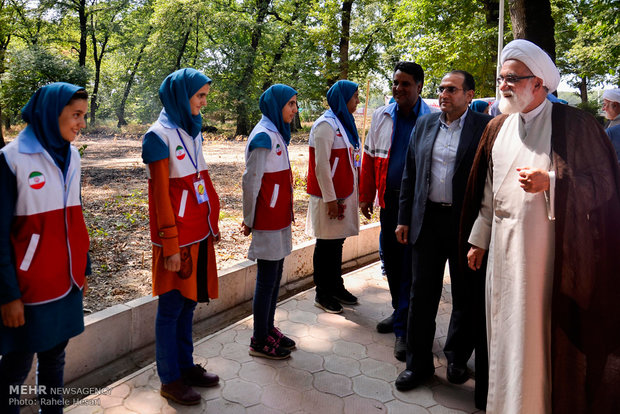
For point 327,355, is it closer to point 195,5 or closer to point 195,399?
point 195,399

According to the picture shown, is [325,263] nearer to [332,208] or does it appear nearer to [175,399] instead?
[332,208]

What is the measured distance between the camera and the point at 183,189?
3.12 m

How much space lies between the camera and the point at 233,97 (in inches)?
1026

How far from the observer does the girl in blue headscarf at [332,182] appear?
4.54 metres

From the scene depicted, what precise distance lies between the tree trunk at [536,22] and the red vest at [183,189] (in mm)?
6781

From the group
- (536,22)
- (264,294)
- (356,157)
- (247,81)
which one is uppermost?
(247,81)

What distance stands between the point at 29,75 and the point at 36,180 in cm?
1332

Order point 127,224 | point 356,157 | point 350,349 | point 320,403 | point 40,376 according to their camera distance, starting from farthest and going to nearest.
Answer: point 127,224
point 356,157
point 350,349
point 320,403
point 40,376

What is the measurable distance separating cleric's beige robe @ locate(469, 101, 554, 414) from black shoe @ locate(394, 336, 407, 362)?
3.86 feet

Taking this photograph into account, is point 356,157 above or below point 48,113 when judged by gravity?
below

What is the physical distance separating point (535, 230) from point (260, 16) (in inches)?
1123

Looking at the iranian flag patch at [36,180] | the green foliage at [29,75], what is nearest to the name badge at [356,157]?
the iranian flag patch at [36,180]

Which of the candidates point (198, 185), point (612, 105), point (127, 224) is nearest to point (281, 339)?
point (198, 185)

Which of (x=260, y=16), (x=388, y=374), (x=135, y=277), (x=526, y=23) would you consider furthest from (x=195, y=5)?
(x=388, y=374)
